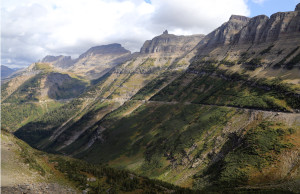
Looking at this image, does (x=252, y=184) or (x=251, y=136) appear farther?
(x=251, y=136)

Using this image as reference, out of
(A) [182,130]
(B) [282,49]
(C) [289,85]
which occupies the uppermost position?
(B) [282,49]

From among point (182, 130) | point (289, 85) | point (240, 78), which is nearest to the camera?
point (289, 85)

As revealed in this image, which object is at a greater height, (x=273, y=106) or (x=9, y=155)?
(x=273, y=106)

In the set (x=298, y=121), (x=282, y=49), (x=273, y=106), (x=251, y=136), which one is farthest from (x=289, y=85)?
(x=282, y=49)

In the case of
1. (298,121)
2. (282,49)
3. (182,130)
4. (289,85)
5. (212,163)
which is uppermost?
(282,49)

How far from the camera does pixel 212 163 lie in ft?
352

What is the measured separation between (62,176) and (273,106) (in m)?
131

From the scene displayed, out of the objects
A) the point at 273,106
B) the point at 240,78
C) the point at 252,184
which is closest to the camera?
the point at 252,184

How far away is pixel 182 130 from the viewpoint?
152 metres

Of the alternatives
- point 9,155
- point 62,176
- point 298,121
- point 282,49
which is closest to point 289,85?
point 298,121

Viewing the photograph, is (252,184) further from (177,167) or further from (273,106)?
(273,106)

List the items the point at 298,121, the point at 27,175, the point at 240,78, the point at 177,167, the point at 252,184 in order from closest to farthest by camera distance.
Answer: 1. the point at 27,175
2. the point at 252,184
3. the point at 298,121
4. the point at 177,167
5. the point at 240,78

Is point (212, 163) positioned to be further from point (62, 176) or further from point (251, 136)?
point (62, 176)

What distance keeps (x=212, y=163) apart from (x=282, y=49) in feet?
532
